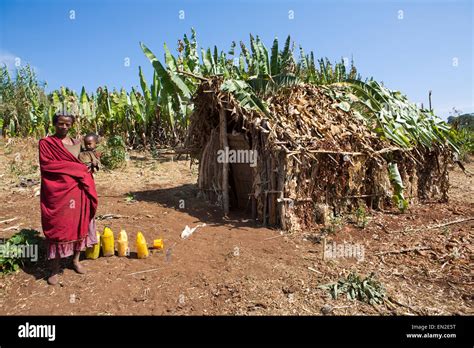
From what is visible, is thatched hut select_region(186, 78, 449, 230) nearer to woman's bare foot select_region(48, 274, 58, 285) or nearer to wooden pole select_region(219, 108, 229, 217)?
wooden pole select_region(219, 108, 229, 217)

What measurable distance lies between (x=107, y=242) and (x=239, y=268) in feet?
6.06

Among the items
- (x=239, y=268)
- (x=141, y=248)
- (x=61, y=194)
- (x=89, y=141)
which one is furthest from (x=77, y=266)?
(x=239, y=268)

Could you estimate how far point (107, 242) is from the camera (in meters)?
4.74

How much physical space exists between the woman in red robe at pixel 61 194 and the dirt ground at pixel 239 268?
0.49 metres

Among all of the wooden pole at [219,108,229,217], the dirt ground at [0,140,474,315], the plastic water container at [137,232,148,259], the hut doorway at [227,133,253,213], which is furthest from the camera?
the wooden pole at [219,108,229,217]

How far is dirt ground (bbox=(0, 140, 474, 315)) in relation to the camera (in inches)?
149

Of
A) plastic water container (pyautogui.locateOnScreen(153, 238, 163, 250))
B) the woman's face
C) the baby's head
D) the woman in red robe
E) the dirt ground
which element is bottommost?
the dirt ground

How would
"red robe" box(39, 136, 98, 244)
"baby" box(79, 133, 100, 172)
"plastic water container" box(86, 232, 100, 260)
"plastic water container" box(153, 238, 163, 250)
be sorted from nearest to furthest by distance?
"red robe" box(39, 136, 98, 244)
"baby" box(79, 133, 100, 172)
"plastic water container" box(86, 232, 100, 260)
"plastic water container" box(153, 238, 163, 250)

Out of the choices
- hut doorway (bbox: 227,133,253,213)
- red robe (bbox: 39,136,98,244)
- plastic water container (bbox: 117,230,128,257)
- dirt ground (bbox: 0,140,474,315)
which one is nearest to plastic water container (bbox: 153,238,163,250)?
dirt ground (bbox: 0,140,474,315)

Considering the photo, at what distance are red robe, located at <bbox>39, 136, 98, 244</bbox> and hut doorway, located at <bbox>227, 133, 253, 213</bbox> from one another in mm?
3424

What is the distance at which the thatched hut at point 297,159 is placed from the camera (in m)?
6.16

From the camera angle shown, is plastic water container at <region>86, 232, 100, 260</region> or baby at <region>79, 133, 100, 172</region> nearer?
baby at <region>79, 133, 100, 172</region>

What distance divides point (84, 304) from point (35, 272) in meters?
1.08

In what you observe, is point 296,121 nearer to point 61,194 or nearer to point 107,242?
point 107,242
